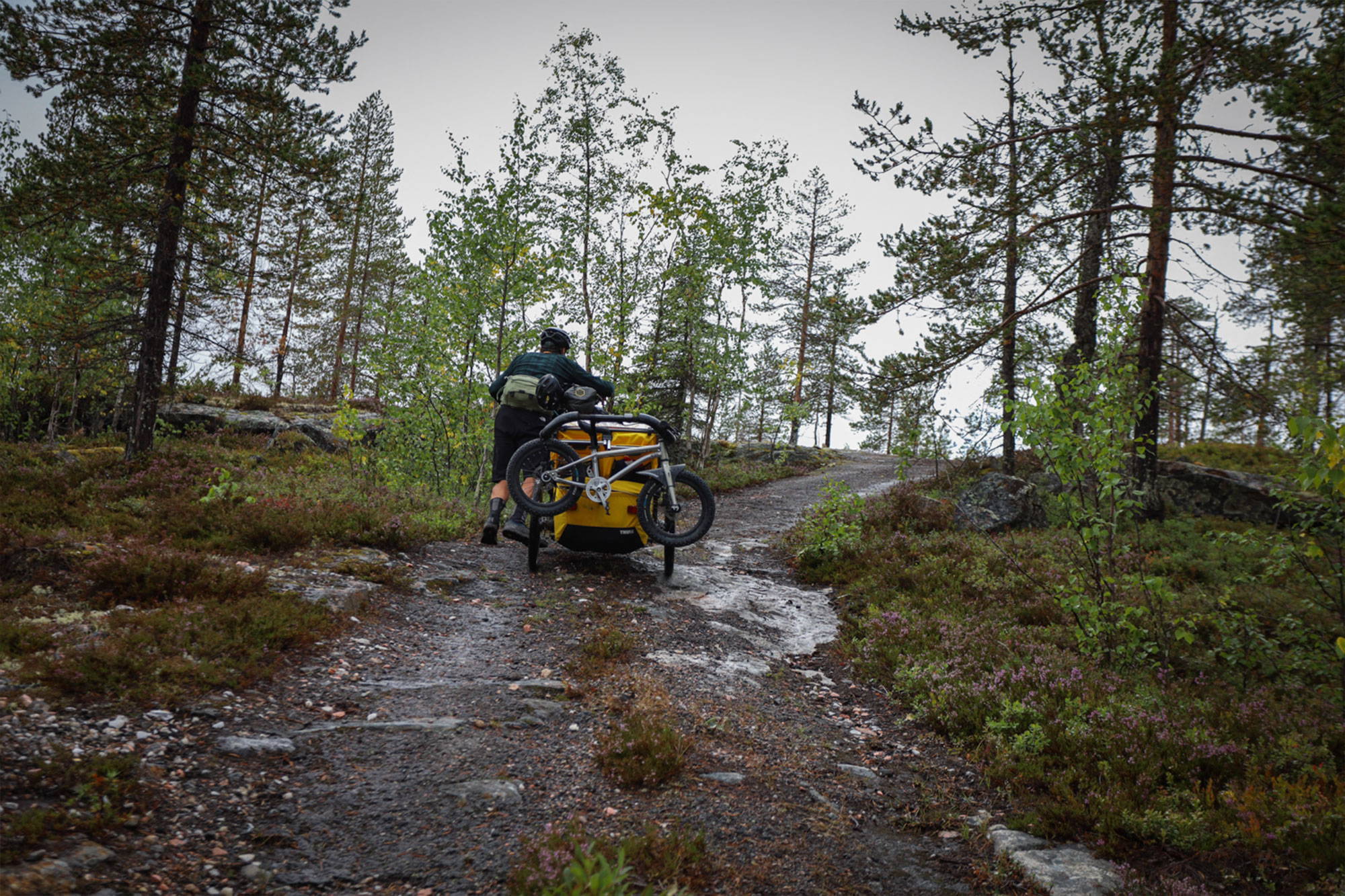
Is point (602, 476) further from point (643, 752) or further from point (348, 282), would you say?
point (348, 282)

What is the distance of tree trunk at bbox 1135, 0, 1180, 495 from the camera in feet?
31.5

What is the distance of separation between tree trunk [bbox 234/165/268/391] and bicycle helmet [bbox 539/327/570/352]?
7.14 meters

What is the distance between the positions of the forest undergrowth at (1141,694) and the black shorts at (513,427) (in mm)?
4749

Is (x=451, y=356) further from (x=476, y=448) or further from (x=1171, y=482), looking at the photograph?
(x=1171, y=482)

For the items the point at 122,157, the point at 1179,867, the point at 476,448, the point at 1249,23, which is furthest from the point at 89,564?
the point at 1249,23

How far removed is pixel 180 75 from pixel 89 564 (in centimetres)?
993

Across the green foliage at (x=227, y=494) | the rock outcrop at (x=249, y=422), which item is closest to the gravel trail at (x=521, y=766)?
the green foliage at (x=227, y=494)

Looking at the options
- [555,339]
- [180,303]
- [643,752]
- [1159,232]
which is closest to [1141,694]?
[643,752]

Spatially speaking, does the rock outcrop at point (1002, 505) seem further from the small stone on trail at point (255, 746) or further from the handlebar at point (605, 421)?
the small stone on trail at point (255, 746)

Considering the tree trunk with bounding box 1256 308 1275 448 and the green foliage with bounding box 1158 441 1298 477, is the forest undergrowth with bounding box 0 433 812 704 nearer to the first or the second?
the tree trunk with bounding box 1256 308 1275 448

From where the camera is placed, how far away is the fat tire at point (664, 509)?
302 inches

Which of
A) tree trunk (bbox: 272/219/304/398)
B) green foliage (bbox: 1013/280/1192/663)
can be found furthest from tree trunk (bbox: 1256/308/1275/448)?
tree trunk (bbox: 272/219/304/398)

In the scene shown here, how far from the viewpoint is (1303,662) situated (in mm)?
5750

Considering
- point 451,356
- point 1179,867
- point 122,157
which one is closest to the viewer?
point 1179,867
